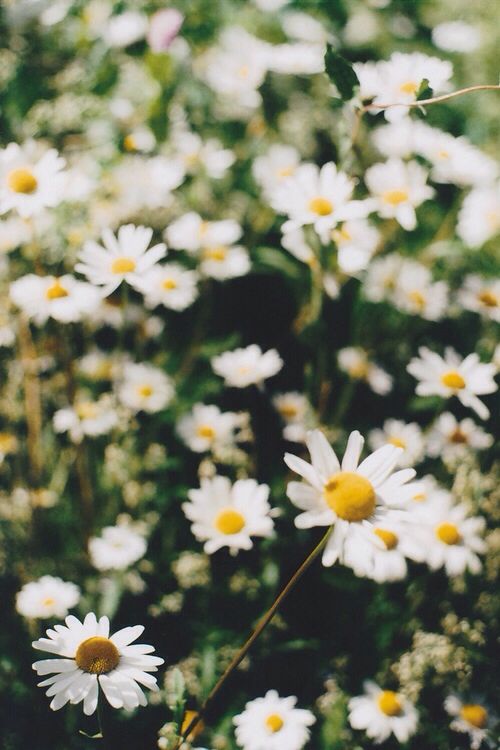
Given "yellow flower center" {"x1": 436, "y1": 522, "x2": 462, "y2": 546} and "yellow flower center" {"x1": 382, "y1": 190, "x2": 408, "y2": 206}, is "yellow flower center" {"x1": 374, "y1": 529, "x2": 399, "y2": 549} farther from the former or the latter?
"yellow flower center" {"x1": 382, "y1": 190, "x2": 408, "y2": 206}

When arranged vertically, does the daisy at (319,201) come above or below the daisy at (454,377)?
above

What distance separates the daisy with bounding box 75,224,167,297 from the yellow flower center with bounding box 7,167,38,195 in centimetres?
13

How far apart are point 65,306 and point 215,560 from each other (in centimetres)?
53

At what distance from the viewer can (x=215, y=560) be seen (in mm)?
1318

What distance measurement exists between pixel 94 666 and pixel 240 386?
2.45ft

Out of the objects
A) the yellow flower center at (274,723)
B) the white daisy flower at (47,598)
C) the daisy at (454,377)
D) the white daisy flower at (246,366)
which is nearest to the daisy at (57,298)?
the white daisy flower at (246,366)

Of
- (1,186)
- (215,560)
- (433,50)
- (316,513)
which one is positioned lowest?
(215,560)

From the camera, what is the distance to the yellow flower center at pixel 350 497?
2.42ft

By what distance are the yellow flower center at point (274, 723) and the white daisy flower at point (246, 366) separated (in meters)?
0.59

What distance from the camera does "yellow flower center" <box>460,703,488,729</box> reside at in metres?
1.07

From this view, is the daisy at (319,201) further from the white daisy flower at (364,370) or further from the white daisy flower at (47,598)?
the white daisy flower at (47,598)

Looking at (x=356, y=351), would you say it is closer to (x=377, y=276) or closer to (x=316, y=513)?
(x=377, y=276)

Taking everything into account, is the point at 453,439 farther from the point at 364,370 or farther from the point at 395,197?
the point at 395,197

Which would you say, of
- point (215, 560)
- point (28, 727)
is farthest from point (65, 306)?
point (28, 727)
